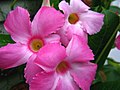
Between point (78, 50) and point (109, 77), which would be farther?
point (109, 77)

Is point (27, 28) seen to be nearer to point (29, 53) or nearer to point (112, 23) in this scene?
point (29, 53)

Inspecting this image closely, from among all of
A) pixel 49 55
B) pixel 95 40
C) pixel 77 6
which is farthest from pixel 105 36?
pixel 49 55

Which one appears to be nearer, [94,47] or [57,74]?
[57,74]

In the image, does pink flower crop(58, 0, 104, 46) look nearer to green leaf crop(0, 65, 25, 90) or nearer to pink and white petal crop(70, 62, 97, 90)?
pink and white petal crop(70, 62, 97, 90)

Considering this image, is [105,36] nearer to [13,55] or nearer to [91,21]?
[91,21]

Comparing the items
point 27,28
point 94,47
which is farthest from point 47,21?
point 94,47

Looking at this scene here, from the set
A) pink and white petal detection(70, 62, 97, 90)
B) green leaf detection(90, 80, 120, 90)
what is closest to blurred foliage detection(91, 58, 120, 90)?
green leaf detection(90, 80, 120, 90)

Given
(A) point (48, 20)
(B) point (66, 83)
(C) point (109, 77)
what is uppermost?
(A) point (48, 20)
